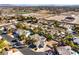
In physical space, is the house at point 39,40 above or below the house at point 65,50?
above

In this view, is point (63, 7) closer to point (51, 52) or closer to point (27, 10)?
point (27, 10)

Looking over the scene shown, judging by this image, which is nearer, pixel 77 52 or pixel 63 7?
pixel 77 52

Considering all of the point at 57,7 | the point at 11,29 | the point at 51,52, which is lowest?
the point at 51,52

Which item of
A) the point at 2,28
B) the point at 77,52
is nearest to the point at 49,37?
the point at 77,52

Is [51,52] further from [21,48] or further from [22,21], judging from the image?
[22,21]

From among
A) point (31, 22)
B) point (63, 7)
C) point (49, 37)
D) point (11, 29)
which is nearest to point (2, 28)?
point (11, 29)

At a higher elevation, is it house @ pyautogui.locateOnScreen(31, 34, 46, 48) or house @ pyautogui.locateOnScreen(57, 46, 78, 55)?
house @ pyautogui.locateOnScreen(31, 34, 46, 48)

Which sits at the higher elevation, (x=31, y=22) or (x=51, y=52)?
(x=31, y=22)

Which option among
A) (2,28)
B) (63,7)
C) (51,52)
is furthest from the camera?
(63,7)

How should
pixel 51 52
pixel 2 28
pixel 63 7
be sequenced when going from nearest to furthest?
1. pixel 51 52
2. pixel 2 28
3. pixel 63 7
